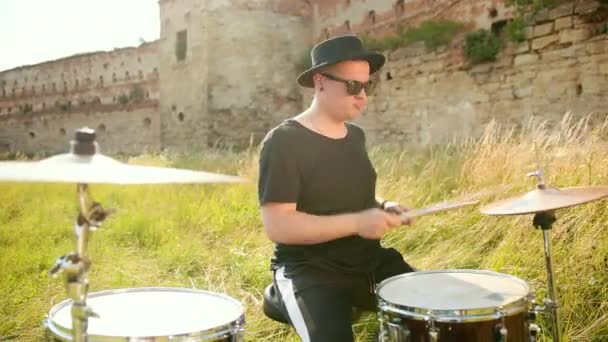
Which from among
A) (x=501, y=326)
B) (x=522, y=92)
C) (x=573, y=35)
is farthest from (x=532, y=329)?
(x=522, y=92)

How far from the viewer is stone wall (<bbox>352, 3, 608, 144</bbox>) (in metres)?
8.29

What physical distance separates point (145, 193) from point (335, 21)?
8.78 m

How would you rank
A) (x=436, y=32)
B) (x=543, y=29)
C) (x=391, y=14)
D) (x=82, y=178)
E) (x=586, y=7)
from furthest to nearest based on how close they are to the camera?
(x=391, y=14), (x=436, y=32), (x=543, y=29), (x=586, y=7), (x=82, y=178)

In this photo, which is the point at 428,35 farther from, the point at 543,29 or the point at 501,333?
the point at 501,333

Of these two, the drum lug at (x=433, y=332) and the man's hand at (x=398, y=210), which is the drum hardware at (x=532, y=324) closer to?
the drum lug at (x=433, y=332)

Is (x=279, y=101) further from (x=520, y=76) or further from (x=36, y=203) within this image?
(x=36, y=203)

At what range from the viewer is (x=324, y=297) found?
7.20 feet

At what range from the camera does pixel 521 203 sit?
2.14m

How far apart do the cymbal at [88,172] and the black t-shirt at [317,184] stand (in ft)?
2.26

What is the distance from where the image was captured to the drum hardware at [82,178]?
55.2 inches

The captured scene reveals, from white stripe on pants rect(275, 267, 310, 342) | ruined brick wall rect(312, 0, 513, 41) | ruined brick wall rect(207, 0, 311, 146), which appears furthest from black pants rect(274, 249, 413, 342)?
ruined brick wall rect(207, 0, 311, 146)

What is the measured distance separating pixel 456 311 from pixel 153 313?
1.02 m

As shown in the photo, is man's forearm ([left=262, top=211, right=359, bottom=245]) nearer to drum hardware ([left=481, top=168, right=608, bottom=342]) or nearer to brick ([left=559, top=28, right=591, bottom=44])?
drum hardware ([left=481, top=168, right=608, bottom=342])

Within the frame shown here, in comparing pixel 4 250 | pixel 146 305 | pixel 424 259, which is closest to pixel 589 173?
→ pixel 424 259
